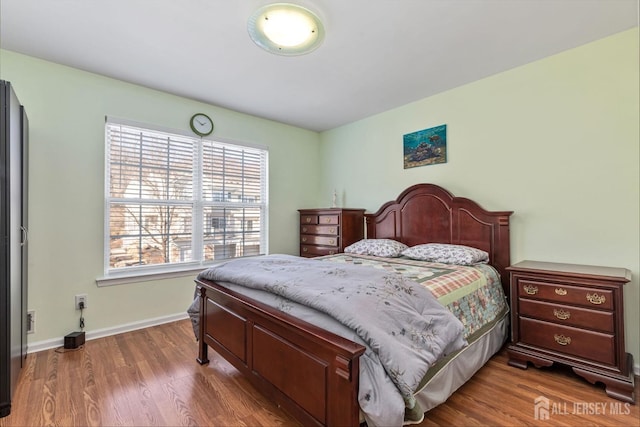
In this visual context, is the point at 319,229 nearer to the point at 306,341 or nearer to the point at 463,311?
the point at 463,311

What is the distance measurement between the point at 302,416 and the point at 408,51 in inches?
102

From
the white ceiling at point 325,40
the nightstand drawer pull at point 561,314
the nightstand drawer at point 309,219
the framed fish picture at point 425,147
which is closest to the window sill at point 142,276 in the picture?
the nightstand drawer at point 309,219

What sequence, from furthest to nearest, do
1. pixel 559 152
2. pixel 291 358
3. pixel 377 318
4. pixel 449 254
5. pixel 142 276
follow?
pixel 142 276 < pixel 449 254 < pixel 559 152 < pixel 291 358 < pixel 377 318

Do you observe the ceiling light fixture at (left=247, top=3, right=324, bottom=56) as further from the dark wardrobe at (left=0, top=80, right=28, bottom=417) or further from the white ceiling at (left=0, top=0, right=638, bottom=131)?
the dark wardrobe at (left=0, top=80, right=28, bottom=417)

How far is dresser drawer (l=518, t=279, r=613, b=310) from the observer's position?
187 cm

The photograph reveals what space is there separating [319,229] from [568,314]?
2.64m

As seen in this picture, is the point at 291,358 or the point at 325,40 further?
the point at 325,40

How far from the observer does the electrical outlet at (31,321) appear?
8.06ft

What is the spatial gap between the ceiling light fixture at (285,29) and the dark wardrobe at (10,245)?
1512mm

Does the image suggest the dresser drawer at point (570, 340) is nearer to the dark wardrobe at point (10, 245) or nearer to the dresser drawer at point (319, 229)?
the dresser drawer at point (319, 229)

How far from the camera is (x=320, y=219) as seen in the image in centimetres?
395

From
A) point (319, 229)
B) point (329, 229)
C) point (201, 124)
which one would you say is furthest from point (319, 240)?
point (201, 124)

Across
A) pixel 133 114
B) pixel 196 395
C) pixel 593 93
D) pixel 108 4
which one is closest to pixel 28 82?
pixel 133 114

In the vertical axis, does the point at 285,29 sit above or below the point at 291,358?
above
